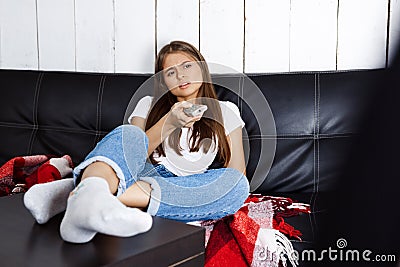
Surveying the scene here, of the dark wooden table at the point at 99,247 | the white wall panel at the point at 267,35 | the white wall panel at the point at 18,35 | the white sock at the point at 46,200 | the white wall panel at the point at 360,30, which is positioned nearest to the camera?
the dark wooden table at the point at 99,247

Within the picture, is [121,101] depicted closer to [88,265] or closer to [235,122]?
[235,122]

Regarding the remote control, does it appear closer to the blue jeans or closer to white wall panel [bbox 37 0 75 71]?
the blue jeans

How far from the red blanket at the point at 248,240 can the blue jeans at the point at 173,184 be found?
0.05 meters

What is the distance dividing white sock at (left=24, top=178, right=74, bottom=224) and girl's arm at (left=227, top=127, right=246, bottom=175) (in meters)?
0.63

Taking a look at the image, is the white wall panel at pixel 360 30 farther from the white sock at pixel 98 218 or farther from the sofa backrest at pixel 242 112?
the white sock at pixel 98 218

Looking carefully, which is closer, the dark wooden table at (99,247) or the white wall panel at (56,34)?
the dark wooden table at (99,247)

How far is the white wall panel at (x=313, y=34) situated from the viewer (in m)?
1.83

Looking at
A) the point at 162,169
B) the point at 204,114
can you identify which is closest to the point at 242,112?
the point at 204,114

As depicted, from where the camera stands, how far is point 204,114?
163 centimetres

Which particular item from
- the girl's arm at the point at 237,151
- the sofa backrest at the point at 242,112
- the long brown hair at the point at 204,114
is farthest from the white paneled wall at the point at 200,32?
the girl's arm at the point at 237,151

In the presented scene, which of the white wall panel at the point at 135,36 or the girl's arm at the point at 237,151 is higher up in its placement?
the white wall panel at the point at 135,36

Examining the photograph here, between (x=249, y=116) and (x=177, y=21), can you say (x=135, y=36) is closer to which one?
(x=177, y=21)

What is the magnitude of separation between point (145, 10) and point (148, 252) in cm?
148

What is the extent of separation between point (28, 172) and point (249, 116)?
2.54 ft
